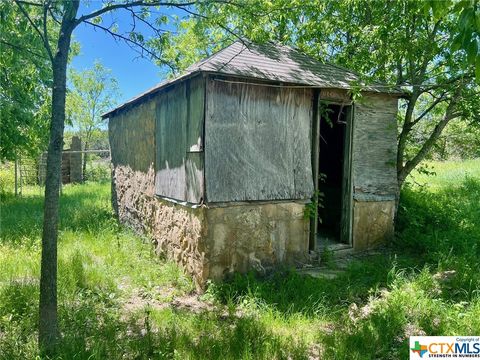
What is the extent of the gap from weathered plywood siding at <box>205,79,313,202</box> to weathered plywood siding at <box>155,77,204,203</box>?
7.0 inches

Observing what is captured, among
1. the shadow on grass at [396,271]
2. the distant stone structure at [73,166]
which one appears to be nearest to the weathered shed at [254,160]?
the shadow on grass at [396,271]

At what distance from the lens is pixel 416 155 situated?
Result: 736 centimetres

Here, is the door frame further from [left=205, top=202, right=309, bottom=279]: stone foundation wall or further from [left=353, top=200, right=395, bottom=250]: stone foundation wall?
[left=205, top=202, right=309, bottom=279]: stone foundation wall

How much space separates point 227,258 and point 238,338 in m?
1.59

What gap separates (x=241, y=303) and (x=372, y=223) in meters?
3.25

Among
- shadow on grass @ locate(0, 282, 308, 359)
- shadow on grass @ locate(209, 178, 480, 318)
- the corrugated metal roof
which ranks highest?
the corrugated metal roof

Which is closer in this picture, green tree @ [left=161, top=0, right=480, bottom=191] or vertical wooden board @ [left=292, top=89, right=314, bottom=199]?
vertical wooden board @ [left=292, top=89, right=314, bottom=199]

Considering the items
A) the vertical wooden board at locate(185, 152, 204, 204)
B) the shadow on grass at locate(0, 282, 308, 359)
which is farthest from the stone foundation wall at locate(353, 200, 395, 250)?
the shadow on grass at locate(0, 282, 308, 359)

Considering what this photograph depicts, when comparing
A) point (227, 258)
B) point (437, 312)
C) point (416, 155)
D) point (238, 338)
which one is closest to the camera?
point (238, 338)

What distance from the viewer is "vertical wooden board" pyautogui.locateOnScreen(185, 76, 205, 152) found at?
4.77 meters

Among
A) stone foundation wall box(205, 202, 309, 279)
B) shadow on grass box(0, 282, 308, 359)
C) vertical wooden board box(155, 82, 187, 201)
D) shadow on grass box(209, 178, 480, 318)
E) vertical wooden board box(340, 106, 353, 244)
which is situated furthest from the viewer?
vertical wooden board box(340, 106, 353, 244)

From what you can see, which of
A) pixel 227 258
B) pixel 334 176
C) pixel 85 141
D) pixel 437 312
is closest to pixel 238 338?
pixel 227 258

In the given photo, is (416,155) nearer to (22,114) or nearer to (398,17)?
(398,17)

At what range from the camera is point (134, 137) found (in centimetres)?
773
